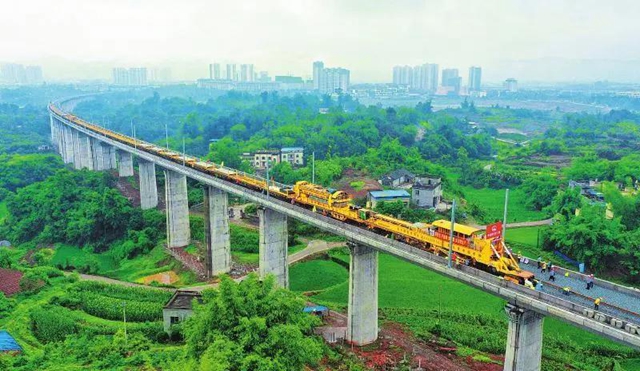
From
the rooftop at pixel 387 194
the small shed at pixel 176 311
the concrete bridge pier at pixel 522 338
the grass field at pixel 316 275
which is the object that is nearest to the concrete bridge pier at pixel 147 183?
the grass field at pixel 316 275

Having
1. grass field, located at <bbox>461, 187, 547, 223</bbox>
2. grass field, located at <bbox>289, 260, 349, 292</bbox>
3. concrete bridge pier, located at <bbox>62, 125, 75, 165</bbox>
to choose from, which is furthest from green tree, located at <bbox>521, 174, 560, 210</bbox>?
concrete bridge pier, located at <bbox>62, 125, 75, 165</bbox>

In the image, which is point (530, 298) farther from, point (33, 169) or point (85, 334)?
point (33, 169)

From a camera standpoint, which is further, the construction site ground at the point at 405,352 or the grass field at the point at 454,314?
the grass field at the point at 454,314

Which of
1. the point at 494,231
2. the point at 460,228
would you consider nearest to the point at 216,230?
the point at 460,228

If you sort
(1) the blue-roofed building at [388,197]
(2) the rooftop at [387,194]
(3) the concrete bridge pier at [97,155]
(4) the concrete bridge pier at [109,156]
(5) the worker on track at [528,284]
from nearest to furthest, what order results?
(5) the worker on track at [528,284] < (1) the blue-roofed building at [388,197] < (2) the rooftop at [387,194] < (3) the concrete bridge pier at [97,155] < (4) the concrete bridge pier at [109,156]

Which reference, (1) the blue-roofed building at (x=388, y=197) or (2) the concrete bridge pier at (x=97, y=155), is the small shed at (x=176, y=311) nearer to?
(1) the blue-roofed building at (x=388, y=197)

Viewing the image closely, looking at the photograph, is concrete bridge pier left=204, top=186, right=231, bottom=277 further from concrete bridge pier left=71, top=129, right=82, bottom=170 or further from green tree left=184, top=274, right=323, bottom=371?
concrete bridge pier left=71, top=129, right=82, bottom=170

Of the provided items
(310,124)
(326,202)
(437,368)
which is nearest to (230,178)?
(326,202)
